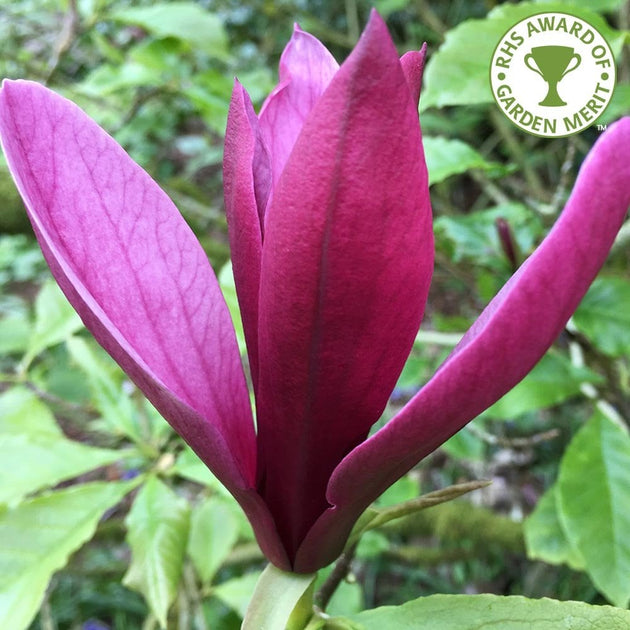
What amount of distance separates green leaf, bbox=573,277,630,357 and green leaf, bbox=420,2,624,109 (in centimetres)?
33

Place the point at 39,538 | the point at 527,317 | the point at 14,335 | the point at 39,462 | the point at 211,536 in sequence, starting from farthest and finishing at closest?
the point at 14,335 < the point at 211,536 < the point at 39,462 < the point at 39,538 < the point at 527,317

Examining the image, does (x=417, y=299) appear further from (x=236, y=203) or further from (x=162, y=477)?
(x=162, y=477)

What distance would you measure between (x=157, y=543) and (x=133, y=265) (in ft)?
1.39

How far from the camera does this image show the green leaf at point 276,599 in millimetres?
412

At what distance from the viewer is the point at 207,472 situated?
0.76 m

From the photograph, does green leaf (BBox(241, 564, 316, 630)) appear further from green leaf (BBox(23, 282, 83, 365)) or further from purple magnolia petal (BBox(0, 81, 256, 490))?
green leaf (BBox(23, 282, 83, 365))

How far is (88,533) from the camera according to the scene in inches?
28.5

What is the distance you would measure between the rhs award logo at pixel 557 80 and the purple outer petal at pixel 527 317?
0.85 ft

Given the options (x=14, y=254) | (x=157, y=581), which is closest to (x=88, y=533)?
(x=157, y=581)

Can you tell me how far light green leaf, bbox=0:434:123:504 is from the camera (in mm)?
789

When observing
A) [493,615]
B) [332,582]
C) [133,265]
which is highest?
[133,265]

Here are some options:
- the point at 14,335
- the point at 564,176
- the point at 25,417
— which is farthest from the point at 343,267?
the point at 14,335

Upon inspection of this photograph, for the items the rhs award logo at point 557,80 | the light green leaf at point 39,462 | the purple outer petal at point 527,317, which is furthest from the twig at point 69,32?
the purple outer petal at point 527,317

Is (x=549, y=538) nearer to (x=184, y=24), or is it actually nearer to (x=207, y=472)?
(x=207, y=472)
